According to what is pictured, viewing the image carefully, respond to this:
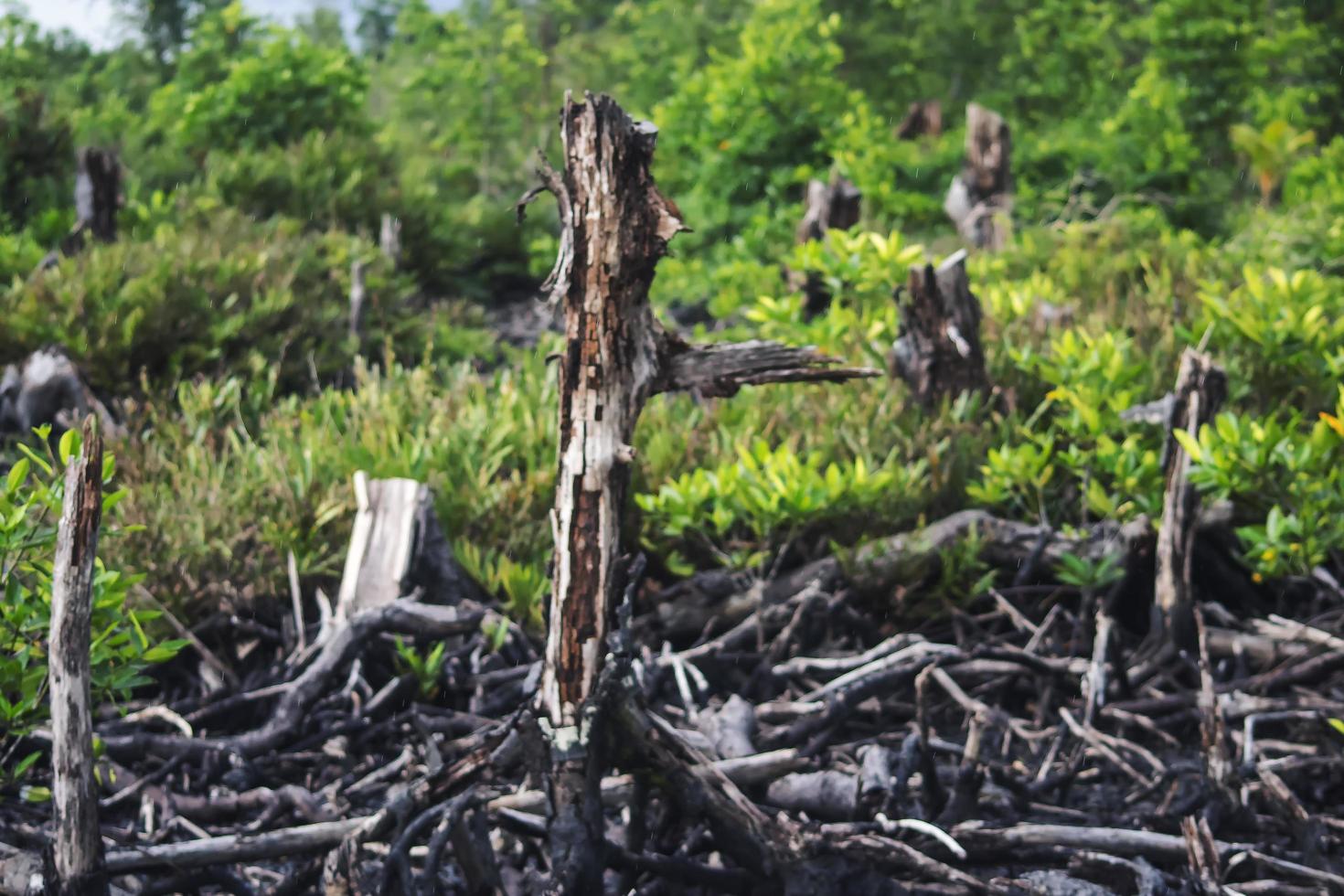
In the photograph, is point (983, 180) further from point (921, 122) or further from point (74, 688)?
point (74, 688)

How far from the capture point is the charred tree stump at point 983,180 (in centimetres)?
1128

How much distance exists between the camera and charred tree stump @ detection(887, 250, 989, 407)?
515 centimetres

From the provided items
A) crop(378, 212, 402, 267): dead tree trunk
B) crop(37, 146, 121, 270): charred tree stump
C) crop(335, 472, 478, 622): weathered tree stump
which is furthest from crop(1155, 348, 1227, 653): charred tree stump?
crop(37, 146, 121, 270): charred tree stump

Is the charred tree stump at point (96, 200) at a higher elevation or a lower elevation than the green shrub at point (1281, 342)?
higher

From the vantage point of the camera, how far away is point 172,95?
15.6 m

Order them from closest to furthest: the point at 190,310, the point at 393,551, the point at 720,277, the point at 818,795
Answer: the point at 818,795, the point at 393,551, the point at 190,310, the point at 720,277

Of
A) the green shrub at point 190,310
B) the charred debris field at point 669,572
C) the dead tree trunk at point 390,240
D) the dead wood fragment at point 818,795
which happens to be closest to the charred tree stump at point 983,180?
the charred debris field at point 669,572

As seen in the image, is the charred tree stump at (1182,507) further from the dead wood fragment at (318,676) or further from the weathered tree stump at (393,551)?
the weathered tree stump at (393,551)

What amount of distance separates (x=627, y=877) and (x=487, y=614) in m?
1.55

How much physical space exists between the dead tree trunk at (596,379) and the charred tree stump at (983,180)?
936 centimetres

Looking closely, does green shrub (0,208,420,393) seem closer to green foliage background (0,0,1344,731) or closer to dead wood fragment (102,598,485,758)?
green foliage background (0,0,1344,731)

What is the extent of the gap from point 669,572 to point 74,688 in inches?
104

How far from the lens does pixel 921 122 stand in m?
16.1

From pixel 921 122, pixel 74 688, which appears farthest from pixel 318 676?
pixel 921 122
